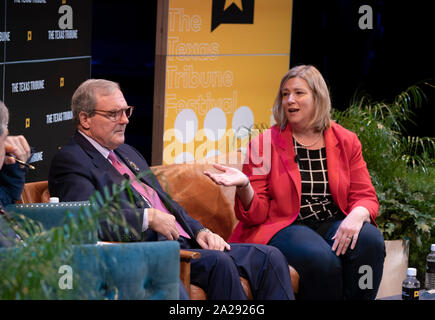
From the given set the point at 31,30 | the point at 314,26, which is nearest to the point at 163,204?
the point at 31,30

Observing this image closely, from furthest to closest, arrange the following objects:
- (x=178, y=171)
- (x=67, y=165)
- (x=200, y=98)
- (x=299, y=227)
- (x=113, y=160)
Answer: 1. (x=200, y=98)
2. (x=178, y=171)
3. (x=299, y=227)
4. (x=113, y=160)
5. (x=67, y=165)

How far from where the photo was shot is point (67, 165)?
10.8 feet

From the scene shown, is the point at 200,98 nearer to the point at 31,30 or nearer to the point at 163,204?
the point at 31,30

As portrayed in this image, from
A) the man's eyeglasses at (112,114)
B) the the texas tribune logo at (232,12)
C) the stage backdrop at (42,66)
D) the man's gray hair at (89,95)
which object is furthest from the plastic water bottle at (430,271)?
the the texas tribune logo at (232,12)

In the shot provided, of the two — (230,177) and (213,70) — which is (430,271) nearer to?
(230,177)

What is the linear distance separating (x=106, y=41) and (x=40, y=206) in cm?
349

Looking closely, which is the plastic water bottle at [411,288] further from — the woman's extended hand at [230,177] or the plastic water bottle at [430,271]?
the woman's extended hand at [230,177]

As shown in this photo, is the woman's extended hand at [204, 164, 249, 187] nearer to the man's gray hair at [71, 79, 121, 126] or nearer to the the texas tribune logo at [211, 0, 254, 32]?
the man's gray hair at [71, 79, 121, 126]

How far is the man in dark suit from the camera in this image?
3.18 meters

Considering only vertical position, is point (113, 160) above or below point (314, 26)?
below

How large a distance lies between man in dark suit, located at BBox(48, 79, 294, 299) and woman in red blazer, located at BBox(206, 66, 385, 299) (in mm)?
328

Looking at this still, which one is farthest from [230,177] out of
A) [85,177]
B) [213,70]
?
[213,70]

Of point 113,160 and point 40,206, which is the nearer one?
point 40,206

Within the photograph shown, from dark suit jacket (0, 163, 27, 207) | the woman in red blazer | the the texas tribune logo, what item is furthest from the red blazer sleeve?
the the texas tribune logo
